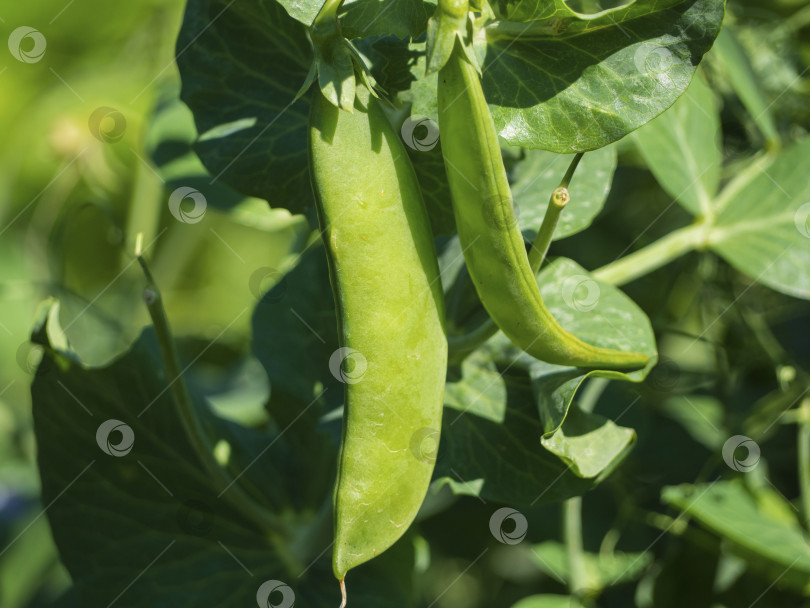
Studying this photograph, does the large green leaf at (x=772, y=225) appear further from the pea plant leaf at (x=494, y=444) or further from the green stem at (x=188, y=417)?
the green stem at (x=188, y=417)

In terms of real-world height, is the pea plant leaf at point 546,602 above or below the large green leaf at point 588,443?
below

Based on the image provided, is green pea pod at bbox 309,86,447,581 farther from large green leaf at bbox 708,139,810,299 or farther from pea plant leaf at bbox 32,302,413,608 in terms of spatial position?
large green leaf at bbox 708,139,810,299

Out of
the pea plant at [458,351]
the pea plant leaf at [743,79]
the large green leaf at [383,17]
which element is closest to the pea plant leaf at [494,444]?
the pea plant at [458,351]

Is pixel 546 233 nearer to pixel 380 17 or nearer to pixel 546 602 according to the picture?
pixel 380 17

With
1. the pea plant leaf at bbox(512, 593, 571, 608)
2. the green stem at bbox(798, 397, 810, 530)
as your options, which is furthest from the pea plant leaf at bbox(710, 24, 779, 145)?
the pea plant leaf at bbox(512, 593, 571, 608)

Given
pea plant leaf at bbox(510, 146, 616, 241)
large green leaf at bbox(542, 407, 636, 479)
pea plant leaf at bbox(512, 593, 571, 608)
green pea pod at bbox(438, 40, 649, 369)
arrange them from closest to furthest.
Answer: green pea pod at bbox(438, 40, 649, 369)
large green leaf at bbox(542, 407, 636, 479)
pea plant leaf at bbox(510, 146, 616, 241)
pea plant leaf at bbox(512, 593, 571, 608)

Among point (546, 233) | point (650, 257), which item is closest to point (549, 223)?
point (546, 233)

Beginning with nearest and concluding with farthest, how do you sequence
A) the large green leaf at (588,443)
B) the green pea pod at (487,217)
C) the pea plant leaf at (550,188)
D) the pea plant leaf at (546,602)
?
the green pea pod at (487,217)
the large green leaf at (588,443)
the pea plant leaf at (550,188)
the pea plant leaf at (546,602)
